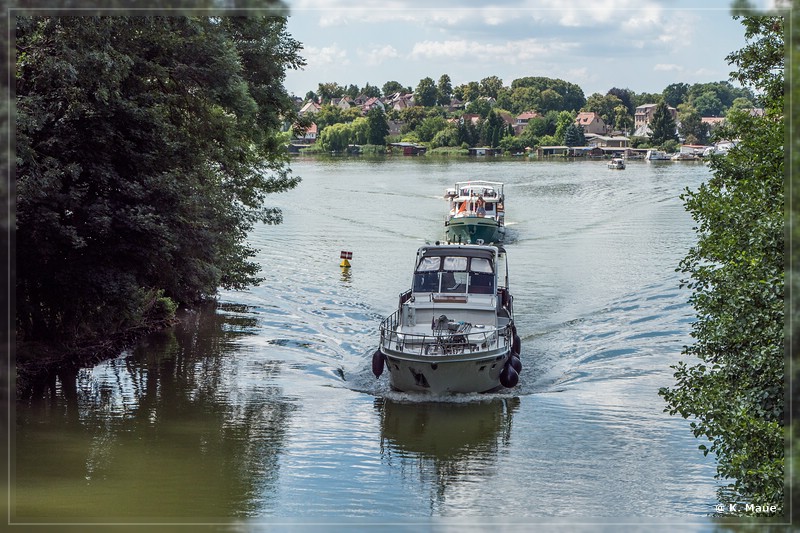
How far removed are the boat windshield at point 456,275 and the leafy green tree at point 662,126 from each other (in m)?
110

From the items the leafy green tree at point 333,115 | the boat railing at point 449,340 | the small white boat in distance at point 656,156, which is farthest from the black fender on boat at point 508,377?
the small white boat in distance at point 656,156

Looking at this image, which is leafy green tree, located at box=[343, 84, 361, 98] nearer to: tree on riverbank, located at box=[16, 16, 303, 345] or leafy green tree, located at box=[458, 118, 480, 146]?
leafy green tree, located at box=[458, 118, 480, 146]

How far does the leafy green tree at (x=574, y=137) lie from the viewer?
130 meters

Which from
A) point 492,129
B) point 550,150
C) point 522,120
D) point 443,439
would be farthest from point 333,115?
point 443,439

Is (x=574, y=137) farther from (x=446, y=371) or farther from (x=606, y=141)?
(x=446, y=371)

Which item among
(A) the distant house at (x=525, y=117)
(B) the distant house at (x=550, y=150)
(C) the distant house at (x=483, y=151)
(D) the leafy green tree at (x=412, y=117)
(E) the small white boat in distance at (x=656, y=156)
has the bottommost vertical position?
(E) the small white boat in distance at (x=656, y=156)

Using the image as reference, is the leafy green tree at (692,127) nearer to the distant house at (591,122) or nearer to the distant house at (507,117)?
the distant house at (591,122)

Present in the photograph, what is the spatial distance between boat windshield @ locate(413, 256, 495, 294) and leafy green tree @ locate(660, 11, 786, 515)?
999 cm

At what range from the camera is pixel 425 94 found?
114 meters

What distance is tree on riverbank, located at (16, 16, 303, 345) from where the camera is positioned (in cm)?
1739

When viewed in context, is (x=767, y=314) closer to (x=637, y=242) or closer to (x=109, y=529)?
(x=109, y=529)

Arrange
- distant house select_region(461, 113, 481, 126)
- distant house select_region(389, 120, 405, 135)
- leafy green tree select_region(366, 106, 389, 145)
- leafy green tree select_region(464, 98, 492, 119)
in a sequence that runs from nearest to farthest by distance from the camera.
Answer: leafy green tree select_region(366, 106, 389, 145)
distant house select_region(389, 120, 405, 135)
distant house select_region(461, 113, 481, 126)
leafy green tree select_region(464, 98, 492, 119)

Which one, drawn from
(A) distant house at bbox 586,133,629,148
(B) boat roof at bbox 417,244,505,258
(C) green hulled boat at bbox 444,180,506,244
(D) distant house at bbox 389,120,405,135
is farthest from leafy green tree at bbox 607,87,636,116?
(B) boat roof at bbox 417,244,505,258

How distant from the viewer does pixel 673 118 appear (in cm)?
13412
